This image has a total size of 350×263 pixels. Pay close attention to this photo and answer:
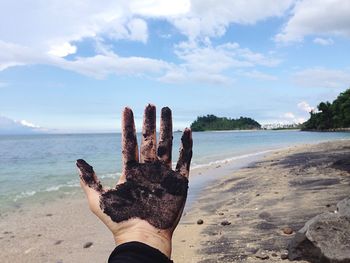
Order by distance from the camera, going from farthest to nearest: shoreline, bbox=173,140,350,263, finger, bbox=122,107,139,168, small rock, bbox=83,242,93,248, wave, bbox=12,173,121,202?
wave, bbox=12,173,121,202, small rock, bbox=83,242,93,248, shoreline, bbox=173,140,350,263, finger, bbox=122,107,139,168

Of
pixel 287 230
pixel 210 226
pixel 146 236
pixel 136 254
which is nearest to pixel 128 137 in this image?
pixel 146 236

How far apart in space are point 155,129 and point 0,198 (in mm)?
12806

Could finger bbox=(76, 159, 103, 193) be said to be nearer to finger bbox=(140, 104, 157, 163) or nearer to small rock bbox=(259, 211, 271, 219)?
finger bbox=(140, 104, 157, 163)

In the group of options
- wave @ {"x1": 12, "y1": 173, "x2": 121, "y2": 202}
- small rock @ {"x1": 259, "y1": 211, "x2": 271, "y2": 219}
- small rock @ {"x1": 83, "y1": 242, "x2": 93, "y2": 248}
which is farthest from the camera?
wave @ {"x1": 12, "y1": 173, "x2": 121, "y2": 202}

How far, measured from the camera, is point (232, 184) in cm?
1522

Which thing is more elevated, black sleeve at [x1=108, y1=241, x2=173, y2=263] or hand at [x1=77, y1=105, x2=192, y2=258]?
hand at [x1=77, y1=105, x2=192, y2=258]

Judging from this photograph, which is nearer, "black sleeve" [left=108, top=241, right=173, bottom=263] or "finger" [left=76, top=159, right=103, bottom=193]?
"black sleeve" [left=108, top=241, right=173, bottom=263]

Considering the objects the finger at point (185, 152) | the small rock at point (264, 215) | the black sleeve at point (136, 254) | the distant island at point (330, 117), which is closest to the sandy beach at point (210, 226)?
the small rock at point (264, 215)

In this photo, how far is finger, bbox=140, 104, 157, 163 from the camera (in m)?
2.72

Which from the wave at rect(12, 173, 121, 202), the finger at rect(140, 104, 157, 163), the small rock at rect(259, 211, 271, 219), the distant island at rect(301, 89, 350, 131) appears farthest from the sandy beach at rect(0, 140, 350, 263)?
the distant island at rect(301, 89, 350, 131)

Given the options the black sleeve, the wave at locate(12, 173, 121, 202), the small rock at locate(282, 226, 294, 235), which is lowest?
the wave at locate(12, 173, 121, 202)

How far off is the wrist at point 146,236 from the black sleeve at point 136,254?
0.08 m

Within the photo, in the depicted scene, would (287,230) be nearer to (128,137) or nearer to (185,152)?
(185,152)

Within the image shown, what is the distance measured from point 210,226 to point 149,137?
5.92 meters
